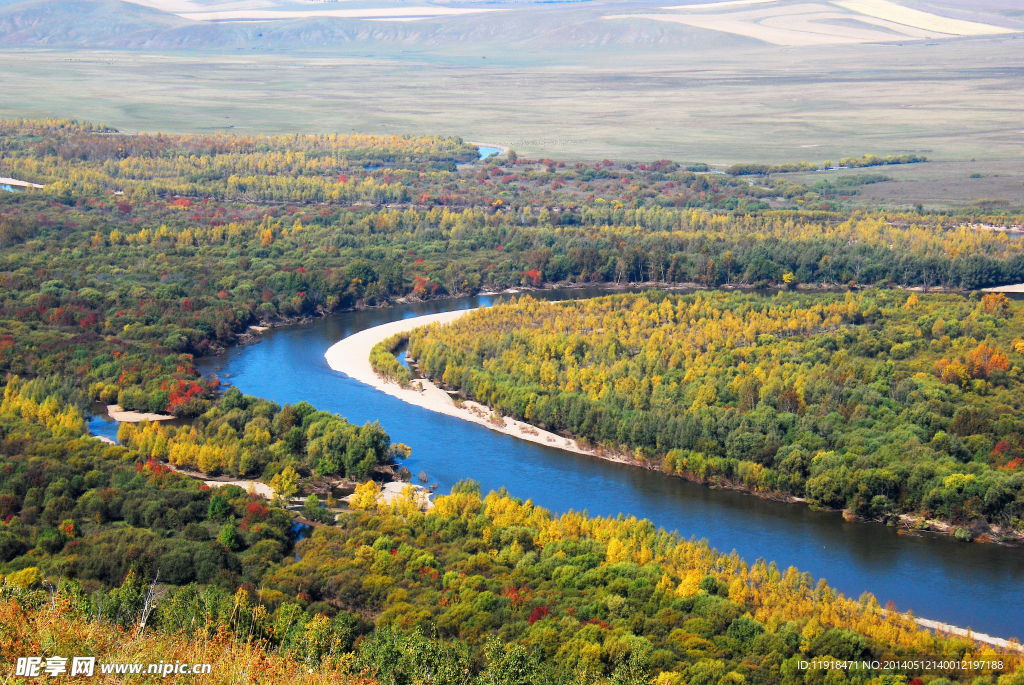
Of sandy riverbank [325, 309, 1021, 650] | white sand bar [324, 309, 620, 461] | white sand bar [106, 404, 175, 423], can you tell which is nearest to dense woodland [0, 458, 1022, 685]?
sandy riverbank [325, 309, 1021, 650]

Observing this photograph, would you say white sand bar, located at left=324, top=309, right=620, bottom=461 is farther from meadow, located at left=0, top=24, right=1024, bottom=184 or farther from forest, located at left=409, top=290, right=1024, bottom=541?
meadow, located at left=0, top=24, right=1024, bottom=184

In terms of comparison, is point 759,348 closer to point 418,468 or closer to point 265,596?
point 418,468

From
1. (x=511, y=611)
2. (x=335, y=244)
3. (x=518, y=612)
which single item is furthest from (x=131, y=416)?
(x=335, y=244)

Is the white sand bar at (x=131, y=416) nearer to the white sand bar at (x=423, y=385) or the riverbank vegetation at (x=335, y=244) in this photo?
the riverbank vegetation at (x=335, y=244)

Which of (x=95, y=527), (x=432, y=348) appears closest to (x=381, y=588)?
(x=95, y=527)

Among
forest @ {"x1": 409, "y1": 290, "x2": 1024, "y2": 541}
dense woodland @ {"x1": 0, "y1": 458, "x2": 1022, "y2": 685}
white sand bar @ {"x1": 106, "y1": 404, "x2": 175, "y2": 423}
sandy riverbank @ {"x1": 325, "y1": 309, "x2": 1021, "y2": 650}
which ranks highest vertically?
Answer: forest @ {"x1": 409, "y1": 290, "x2": 1024, "y2": 541}

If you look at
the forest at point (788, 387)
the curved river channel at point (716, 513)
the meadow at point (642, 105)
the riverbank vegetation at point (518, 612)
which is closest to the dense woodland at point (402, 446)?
the riverbank vegetation at point (518, 612)
